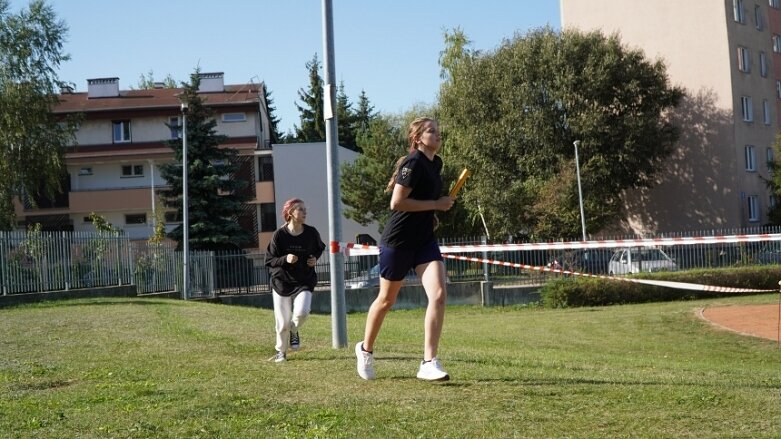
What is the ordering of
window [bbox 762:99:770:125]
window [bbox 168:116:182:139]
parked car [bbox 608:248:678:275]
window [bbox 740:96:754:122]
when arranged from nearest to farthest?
parked car [bbox 608:248:678:275] < window [bbox 740:96:754:122] < window [bbox 762:99:770:125] < window [bbox 168:116:182:139]

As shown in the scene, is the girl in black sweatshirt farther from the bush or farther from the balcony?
the balcony

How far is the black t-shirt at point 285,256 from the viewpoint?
10.6 metres

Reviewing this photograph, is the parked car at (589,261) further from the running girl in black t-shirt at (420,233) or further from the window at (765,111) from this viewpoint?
the running girl in black t-shirt at (420,233)

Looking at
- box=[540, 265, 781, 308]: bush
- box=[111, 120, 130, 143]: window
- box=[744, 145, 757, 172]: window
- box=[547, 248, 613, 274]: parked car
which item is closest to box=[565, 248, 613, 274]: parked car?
box=[547, 248, 613, 274]: parked car

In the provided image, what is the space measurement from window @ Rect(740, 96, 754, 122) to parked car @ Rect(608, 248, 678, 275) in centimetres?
2217

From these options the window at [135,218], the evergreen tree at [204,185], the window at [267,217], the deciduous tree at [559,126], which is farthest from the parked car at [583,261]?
the window at [135,218]

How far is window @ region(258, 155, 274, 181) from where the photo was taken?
6331cm

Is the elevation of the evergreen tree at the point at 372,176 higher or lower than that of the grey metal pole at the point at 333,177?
higher

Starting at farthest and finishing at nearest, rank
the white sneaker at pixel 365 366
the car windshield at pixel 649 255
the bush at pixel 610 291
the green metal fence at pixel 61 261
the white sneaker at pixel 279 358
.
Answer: the car windshield at pixel 649 255 < the bush at pixel 610 291 < the green metal fence at pixel 61 261 < the white sneaker at pixel 279 358 < the white sneaker at pixel 365 366

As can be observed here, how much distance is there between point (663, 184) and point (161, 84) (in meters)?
52.3

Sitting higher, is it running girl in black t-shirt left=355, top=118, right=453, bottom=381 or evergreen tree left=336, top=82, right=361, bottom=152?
evergreen tree left=336, top=82, right=361, bottom=152

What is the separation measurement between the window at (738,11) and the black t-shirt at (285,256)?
163 ft

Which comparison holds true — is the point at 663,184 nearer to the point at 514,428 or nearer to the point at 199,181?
the point at 199,181

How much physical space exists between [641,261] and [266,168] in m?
32.1
